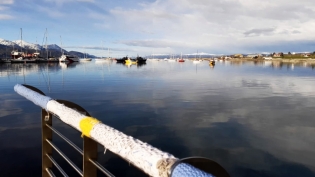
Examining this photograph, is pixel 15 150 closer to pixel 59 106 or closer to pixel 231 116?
pixel 59 106

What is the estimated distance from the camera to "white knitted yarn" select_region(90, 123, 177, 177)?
109cm

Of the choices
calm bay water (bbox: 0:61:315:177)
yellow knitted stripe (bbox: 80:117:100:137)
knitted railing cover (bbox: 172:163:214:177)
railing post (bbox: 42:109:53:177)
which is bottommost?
calm bay water (bbox: 0:61:315:177)

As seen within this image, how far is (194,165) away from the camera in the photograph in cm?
100

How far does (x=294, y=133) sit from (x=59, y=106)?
348 inches

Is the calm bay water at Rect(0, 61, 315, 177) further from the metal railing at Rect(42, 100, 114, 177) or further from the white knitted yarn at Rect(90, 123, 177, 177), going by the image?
the white knitted yarn at Rect(90, 123, 177, 177)

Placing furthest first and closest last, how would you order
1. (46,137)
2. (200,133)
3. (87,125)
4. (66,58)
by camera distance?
1. (66,58)
2. (200,133)
3. (46,137)
4. (87,125)

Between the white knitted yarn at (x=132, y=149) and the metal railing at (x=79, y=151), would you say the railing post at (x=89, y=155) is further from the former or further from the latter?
the white knitted yarn at (x=132, y=149)

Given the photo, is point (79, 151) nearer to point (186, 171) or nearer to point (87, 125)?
point (87, 125)

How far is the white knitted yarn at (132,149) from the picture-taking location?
1.09 metres

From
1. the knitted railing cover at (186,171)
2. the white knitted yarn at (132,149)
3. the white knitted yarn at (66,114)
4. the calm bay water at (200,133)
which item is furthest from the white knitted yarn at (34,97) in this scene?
the calm bay water at (200,133)

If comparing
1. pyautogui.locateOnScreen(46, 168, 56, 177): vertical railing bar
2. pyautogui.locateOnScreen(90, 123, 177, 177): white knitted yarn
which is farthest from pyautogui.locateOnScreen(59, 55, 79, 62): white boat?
pyautogui.locateOnScreen(90, 123, 177, 177): white knitted yarn

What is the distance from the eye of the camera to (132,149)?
1215 millimetres

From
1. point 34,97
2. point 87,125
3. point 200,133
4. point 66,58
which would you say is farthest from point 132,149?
point 66,58

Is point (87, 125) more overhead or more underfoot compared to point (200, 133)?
more overhead
